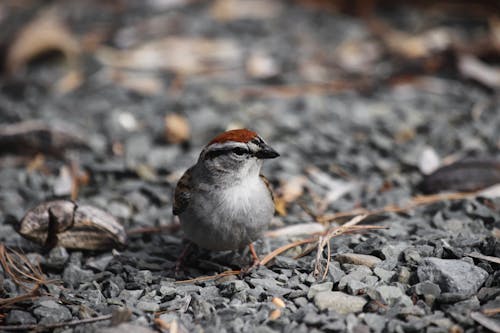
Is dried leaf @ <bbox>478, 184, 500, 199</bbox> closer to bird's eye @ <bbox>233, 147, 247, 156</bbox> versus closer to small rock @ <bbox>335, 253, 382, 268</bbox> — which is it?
small rock @ <bbox>335, 253, 382, 268</bbox>

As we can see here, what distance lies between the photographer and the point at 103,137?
6.27 metres

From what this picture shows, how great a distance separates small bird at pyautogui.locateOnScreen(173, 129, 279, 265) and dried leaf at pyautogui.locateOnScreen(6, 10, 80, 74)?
4.03 m

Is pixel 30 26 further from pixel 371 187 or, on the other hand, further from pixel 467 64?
pixel 467 64

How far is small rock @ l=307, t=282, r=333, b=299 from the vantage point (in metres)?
3.70

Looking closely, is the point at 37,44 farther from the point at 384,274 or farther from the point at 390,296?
the point at 390,296

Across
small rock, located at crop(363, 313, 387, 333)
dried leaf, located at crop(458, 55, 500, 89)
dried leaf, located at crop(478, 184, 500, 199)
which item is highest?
dried leaf, located at crop(458, 55, 500, 89)

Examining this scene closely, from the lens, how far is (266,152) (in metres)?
4.14

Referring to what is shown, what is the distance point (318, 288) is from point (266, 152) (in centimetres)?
100

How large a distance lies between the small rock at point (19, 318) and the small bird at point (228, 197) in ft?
3.78

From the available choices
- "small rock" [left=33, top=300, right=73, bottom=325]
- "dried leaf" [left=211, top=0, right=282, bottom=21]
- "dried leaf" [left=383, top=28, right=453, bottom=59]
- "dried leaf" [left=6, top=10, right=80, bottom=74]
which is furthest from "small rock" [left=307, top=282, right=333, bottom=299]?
"dried leaf" [left=211, top=0, right=282, bottom=21]

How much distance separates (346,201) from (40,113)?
3505 mm

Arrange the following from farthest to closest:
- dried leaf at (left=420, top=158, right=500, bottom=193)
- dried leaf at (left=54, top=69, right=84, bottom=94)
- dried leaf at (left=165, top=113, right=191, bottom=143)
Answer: dried leaf at (left=54, top=69, right=84, bottom=94) < dried leaf at (left=165, top=113, right=191, bottom=143) < dried leaf at (left=420, top=158, right=500, bottom=193)

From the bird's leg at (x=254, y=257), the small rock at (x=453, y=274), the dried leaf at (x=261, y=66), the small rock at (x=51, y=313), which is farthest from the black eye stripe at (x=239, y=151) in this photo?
the dried leaf at (x=261, y=66)

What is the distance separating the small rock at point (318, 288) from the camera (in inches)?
146
